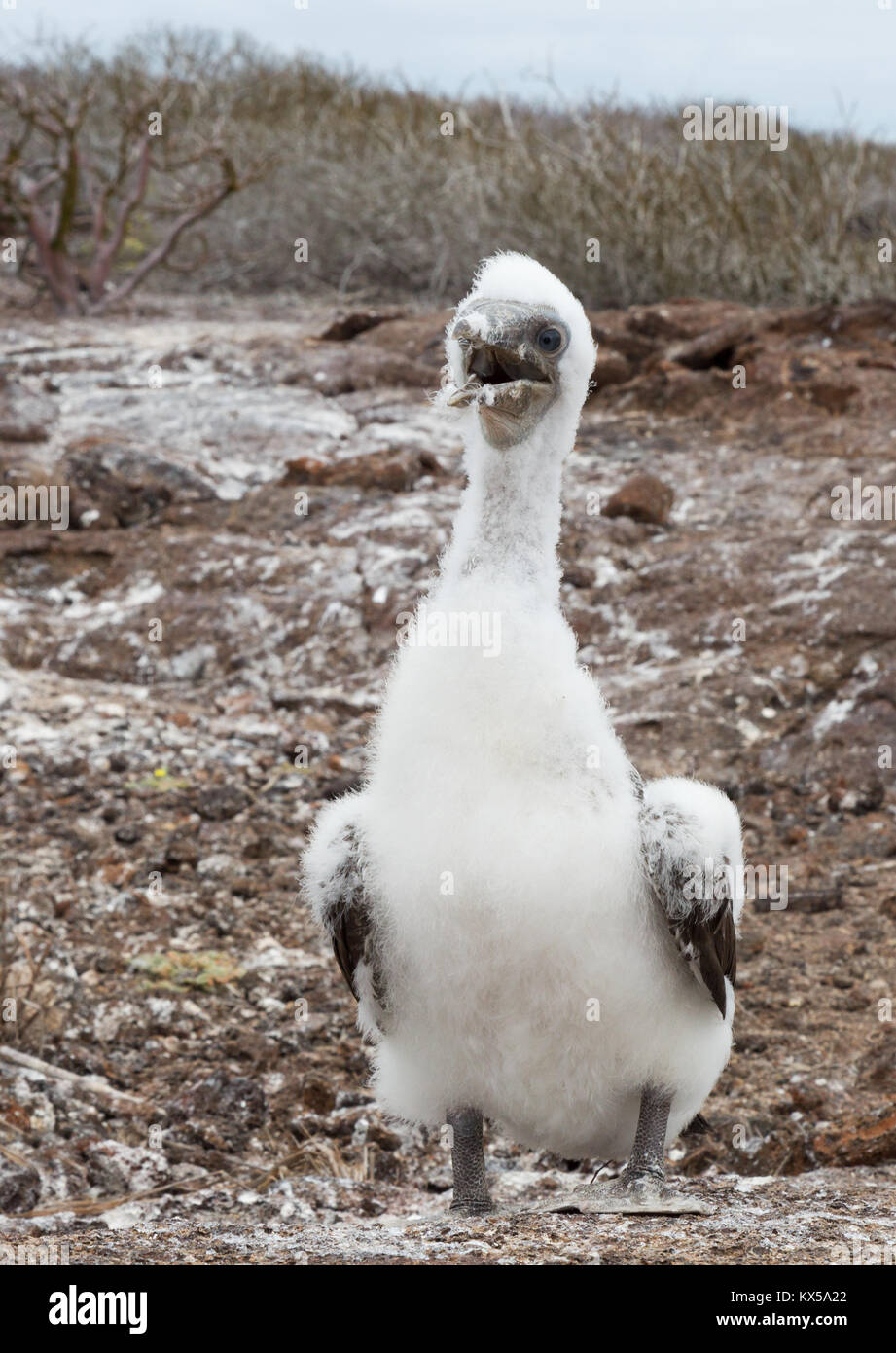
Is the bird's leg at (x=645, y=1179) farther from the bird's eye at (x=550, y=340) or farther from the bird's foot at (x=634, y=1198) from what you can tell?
the bird's eye at (x=550, y=340)

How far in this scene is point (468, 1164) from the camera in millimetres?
3914

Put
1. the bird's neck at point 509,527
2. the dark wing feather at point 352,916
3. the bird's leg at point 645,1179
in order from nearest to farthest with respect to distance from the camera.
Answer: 1. the bird's leg at point 645,1179
2. the bird's neck at point 509,527
3. the dark wing feather at point 352,916

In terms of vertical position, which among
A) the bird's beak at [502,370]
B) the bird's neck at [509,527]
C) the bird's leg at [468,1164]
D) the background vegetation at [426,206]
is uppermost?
the background vegetation at [426,206]

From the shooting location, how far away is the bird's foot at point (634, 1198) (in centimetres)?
351

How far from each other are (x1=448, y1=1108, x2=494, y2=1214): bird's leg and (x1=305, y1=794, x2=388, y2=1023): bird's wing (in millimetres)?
350

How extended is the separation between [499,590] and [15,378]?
22.5 ft

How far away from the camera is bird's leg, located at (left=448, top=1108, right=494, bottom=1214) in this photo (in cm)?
390

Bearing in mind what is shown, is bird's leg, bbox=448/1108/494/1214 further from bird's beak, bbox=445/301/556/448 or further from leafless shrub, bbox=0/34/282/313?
leafless shrub, bbox=0/34/282/313

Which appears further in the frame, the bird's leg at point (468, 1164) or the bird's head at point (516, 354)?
A: the bird's leg at point (468, 1164)

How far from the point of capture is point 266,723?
23.1 ft

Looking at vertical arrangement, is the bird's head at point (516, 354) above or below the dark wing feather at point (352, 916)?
above

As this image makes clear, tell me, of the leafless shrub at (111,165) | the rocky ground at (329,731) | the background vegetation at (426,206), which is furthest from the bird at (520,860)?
the leafless shrub at (111,165)

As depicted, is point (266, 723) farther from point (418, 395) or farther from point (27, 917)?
point (418, 395)

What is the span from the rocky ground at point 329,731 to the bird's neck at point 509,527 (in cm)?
148
